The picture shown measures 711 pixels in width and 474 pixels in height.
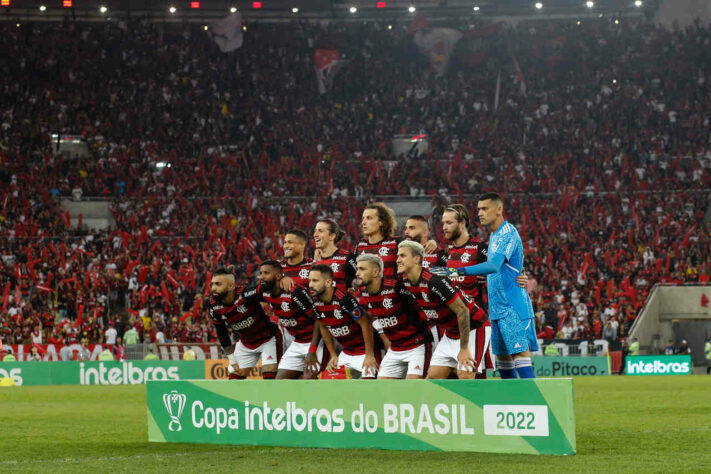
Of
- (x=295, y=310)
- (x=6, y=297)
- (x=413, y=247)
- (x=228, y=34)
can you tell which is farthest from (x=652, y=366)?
(x=228, y=34)

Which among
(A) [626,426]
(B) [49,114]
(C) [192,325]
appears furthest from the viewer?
(B) [49,114]

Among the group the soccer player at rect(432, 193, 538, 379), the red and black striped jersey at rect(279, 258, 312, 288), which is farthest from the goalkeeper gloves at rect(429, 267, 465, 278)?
the red and black striped jersey at rect(279, 258, 312, 288)

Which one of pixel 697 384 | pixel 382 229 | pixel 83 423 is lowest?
pixel 697 384

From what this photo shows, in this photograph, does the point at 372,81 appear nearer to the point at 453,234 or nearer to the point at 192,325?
the point at 192,325

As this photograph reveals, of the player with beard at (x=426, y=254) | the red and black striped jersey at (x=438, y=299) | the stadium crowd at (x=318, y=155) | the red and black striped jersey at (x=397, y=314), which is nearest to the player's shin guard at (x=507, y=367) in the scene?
the red and black striped jersey at (x=438, y=299)

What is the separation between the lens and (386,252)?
10.1 m

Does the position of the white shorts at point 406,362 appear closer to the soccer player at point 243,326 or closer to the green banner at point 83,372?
the soccer player at point 243,326

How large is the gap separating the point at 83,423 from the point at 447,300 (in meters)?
6.44

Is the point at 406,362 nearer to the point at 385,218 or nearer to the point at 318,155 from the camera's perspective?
the point at 385,218

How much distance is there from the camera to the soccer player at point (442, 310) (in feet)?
29.6

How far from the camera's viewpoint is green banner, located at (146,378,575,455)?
26.2ft

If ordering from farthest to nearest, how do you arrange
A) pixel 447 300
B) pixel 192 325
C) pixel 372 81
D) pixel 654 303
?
1. pixel 372 81
2. pixel 654 303
3. pixel 192 325
4. pixel 447 300

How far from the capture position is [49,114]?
1666 inches

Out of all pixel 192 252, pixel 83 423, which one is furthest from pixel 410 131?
pixel 83 423
